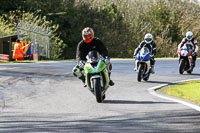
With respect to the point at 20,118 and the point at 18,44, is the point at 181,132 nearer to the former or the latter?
the point at 20,118

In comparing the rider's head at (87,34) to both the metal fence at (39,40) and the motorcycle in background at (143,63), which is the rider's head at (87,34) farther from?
the metal fence at (39,40)

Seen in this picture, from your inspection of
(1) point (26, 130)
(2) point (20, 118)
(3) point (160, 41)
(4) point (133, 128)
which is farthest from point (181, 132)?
(3) point (160, 41)

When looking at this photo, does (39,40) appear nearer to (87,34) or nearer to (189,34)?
(189,34)

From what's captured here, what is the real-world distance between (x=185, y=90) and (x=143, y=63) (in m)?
3.11

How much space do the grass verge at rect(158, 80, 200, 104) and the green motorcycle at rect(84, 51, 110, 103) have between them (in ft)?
7.51

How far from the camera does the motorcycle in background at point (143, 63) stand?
52.0 feet

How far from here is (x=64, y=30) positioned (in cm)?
6200

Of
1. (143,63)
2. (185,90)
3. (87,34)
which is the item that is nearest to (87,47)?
(87,34)

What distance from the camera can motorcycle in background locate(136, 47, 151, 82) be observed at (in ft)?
52.0

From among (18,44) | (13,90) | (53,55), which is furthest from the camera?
(53,55)

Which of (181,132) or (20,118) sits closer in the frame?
(181,132)

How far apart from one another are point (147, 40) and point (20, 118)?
9.42 m

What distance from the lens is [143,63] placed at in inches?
632

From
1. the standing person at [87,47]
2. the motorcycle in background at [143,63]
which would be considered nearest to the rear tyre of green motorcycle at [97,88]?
the standing person at [87,47]
